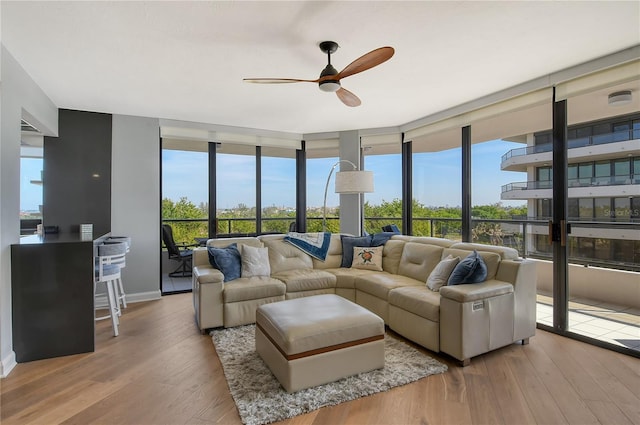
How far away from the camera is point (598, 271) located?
333cm

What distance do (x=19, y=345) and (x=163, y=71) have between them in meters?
2.64

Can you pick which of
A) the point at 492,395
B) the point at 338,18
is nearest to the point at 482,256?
the point at 492,395

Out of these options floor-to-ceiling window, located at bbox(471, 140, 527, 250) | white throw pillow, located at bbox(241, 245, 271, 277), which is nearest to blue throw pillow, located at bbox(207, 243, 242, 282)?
white throw pillow, located at bbox(241, 245, 271, 277)

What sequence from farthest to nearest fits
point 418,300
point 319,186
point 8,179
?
point 319,186, point 418,300, point 8,179

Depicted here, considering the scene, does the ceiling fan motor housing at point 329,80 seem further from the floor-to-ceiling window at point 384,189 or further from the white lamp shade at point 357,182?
the floor-to-ceiling window at point 384,189

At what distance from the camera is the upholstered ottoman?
2.17m

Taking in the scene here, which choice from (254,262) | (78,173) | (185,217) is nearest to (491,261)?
(254,262)

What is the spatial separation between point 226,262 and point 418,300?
2.08 m

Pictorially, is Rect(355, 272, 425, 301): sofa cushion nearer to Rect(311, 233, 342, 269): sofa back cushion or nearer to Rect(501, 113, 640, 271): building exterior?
Rect(311, 233, 342, 269): sofa back cushion

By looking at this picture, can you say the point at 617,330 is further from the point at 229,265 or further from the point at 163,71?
the point at 163,71

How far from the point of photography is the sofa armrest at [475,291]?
101 inches

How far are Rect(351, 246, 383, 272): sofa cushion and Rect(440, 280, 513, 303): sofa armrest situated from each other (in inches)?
58.2

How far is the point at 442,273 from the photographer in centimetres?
313

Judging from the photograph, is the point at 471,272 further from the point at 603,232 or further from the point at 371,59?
the point at 371,59
